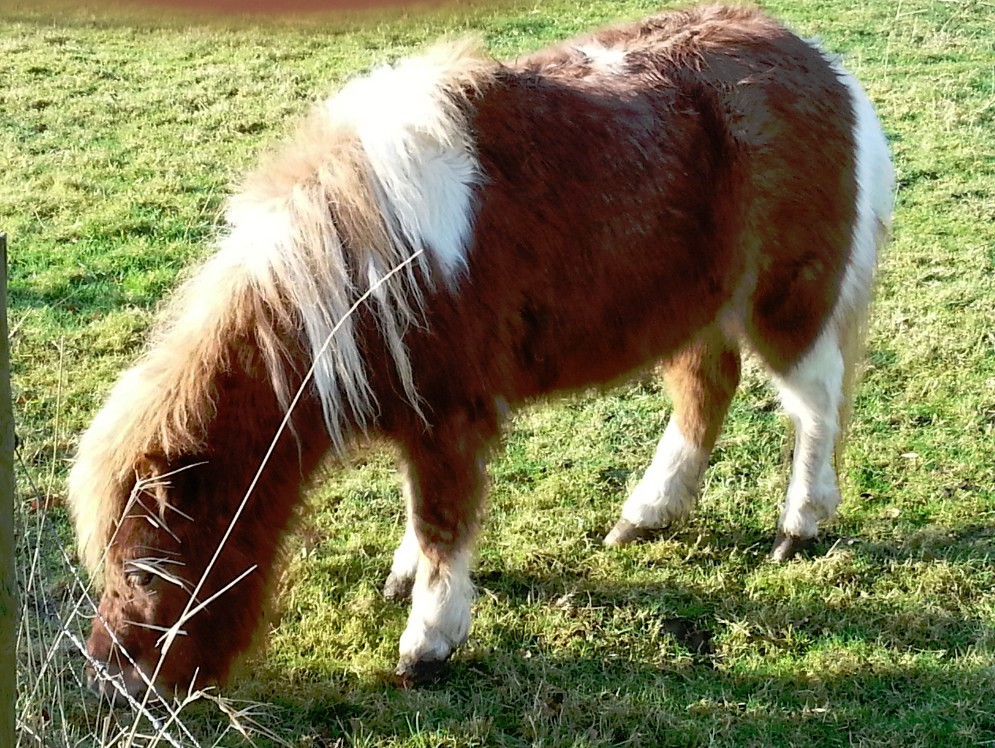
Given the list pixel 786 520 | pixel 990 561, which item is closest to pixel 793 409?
pixel 786 520

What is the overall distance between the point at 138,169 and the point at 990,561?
18.7ft

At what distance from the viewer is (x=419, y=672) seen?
305 cm

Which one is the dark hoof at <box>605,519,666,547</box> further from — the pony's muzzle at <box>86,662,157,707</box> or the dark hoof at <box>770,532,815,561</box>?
the pony's muzzle at <box>86,662,157,707</box>

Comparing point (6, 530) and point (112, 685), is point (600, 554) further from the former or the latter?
point (6, 530)

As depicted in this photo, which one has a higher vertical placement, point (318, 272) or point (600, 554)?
point (318, 272)

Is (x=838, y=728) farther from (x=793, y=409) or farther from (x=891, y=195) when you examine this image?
(x=891, y=195)

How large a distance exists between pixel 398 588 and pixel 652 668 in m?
0.90

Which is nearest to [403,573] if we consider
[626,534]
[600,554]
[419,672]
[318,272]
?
[419,672]

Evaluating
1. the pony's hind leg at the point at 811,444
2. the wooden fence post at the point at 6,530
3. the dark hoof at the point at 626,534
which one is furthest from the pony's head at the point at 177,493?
the pony's hind leg at the point at 811,444

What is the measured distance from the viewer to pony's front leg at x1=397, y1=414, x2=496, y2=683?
284 centimetres

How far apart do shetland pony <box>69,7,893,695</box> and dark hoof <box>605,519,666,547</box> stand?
19.1 inches

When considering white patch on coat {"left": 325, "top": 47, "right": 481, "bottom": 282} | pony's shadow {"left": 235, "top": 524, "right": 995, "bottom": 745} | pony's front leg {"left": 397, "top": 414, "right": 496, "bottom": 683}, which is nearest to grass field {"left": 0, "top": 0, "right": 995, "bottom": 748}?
pony's shadow {"left": 235, "top": 524, "right": 995, "bottom": 745}

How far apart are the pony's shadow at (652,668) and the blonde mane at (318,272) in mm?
878

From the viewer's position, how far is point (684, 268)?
10.3 feet
